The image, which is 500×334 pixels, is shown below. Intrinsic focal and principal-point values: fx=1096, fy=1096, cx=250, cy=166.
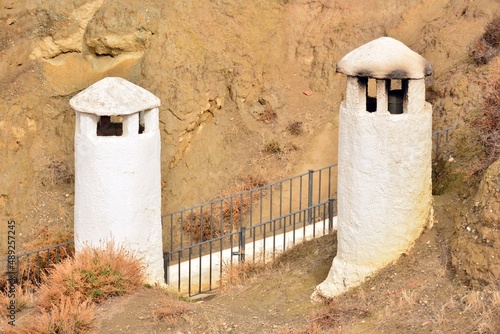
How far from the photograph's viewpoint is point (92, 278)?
14414mm

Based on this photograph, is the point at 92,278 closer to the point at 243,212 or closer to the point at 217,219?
the point at 217,219

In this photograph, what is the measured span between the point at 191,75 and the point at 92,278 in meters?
7.28

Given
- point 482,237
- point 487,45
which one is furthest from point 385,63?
point 487,45

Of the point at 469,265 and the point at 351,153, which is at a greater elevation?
the point at 351,153

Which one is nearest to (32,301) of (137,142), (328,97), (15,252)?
(137,142)

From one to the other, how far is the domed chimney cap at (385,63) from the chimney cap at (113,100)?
9.59ft

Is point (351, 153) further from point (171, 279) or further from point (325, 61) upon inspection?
point (325, 61)

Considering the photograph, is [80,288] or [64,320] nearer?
[64,320]

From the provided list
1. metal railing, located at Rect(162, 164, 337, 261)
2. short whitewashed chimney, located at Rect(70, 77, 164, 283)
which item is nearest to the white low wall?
metal railing, located at Rect(162, 164, 337, 261)

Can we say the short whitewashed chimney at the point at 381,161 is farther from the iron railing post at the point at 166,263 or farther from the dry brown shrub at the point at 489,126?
the iron railing post at the point at 166,263

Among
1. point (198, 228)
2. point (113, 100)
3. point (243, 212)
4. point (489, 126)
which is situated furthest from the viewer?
point (243, 212)

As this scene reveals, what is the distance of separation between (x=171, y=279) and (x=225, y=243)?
185 cm

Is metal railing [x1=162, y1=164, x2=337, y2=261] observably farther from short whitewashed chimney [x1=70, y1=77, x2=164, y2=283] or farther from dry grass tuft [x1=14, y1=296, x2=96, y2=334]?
dry grass tuft [x1=14, y1=296, x2=96, y2=334]

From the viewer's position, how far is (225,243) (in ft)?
61.3
